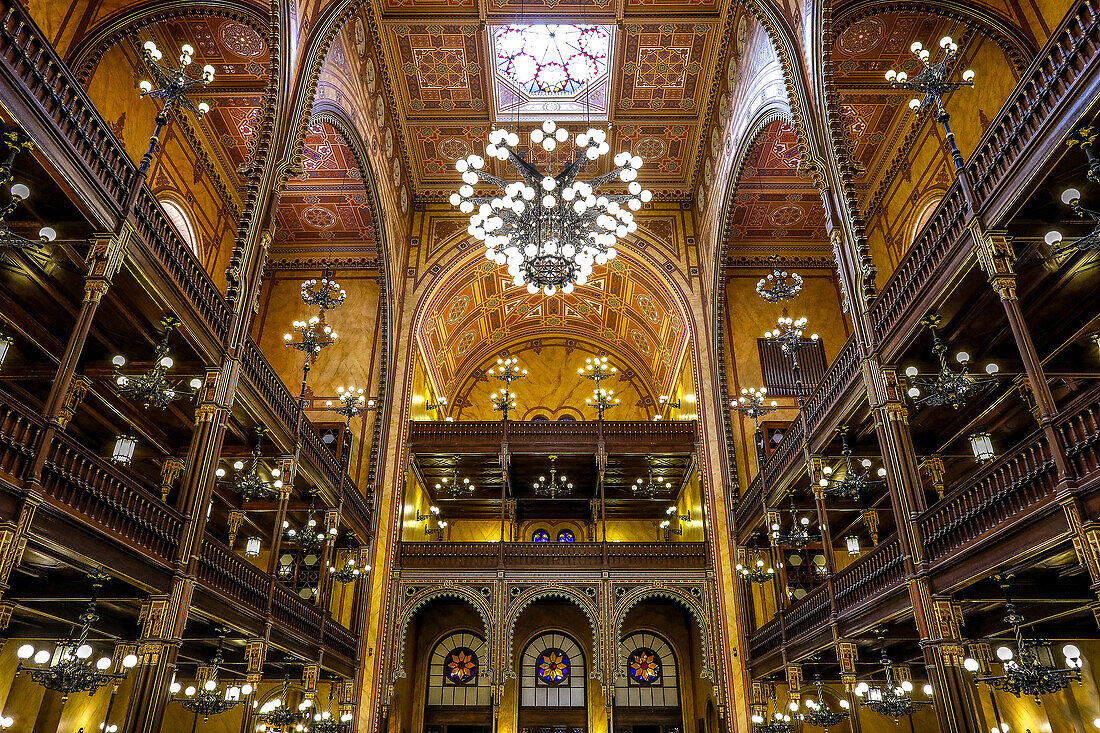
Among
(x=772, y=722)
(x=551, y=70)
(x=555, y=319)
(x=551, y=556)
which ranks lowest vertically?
(x=772, y=722)

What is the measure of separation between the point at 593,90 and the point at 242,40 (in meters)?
9.68

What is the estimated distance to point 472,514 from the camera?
2873cm

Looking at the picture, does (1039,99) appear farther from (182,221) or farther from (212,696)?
(182,221)

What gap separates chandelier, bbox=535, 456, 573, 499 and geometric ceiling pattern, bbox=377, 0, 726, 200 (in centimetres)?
1021

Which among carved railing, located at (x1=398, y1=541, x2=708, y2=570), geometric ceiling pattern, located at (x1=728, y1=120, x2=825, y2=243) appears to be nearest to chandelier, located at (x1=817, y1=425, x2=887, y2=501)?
carved railing, located at (x1=398, y1=541, x2=708, y2=570)

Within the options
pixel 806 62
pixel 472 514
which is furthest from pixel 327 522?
pixel 806 62

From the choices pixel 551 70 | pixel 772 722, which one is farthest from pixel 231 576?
pixel 551 70

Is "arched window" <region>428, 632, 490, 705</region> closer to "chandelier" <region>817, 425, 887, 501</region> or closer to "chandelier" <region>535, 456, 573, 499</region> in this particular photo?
"chandelier" <region>535, 456, 573, 499</region>

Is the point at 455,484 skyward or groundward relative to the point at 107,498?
skyward

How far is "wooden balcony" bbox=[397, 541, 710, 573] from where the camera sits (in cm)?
2128

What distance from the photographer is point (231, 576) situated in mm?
12008

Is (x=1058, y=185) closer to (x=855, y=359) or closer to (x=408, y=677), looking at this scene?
(x=855, y=359)

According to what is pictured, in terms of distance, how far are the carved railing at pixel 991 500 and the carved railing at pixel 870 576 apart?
908mm

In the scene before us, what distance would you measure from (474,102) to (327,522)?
12.8 meters
